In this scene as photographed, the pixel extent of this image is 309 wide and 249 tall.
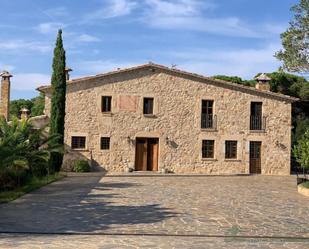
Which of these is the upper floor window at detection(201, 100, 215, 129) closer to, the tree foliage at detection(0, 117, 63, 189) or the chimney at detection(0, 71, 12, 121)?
the tree foliage at detection(0, 117, 63, 189)

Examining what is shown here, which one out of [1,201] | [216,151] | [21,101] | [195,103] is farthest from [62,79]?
[21,101]

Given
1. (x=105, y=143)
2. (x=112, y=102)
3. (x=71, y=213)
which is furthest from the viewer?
(x=112, y=102)

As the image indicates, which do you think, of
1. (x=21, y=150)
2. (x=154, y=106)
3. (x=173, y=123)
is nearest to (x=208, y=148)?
(x=173, y=123)

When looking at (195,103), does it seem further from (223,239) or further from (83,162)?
(223,239)

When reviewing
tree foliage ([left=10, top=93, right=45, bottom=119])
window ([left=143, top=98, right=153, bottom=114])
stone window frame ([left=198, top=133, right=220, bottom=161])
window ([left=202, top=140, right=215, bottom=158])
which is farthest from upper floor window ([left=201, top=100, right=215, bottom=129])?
tree foliage ([left=10, top=93, right=45, bottom=119])

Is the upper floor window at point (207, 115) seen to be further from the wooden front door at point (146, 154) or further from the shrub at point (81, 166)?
the shrub at point (81, 166)

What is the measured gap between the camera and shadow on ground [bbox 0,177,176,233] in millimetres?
9875

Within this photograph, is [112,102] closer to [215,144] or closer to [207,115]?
[207,115]

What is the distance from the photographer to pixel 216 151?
96.5 feet

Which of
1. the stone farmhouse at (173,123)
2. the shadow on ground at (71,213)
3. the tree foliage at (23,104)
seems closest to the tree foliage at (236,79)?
the stone farmhouse at (173,123)

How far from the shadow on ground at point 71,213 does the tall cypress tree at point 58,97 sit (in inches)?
343

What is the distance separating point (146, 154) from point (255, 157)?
703cm

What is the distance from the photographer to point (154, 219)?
10.9 meters

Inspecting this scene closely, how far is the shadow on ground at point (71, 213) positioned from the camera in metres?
9.88
